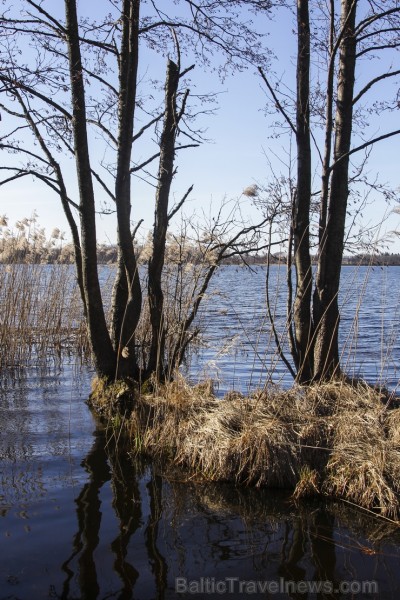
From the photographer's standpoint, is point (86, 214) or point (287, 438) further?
point (86, 214)

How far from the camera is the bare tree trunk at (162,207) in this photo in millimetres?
7531

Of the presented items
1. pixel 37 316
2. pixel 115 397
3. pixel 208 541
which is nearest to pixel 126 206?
A: pixel 115 397

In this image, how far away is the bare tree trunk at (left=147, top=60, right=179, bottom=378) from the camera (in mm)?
7531

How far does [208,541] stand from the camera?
4.36m

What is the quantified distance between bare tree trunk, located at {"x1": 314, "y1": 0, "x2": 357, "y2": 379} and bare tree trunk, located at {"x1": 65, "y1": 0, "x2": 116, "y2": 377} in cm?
253

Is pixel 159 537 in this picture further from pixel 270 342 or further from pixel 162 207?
pixel 162 207

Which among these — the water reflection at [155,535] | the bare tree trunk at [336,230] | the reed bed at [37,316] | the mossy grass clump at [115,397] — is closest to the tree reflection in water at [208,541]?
the water reflection at [155,535]

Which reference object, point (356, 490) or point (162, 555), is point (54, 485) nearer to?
point (162, 555)

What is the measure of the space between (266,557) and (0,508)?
82.8 inches

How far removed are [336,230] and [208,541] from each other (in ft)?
12.7

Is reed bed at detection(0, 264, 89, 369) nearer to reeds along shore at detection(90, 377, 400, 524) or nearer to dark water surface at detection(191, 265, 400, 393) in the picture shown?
dark water surface at detection(191, 265, 400, 393)

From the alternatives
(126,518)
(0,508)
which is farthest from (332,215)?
(0,508)

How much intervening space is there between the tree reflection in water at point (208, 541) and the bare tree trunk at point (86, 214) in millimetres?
2228

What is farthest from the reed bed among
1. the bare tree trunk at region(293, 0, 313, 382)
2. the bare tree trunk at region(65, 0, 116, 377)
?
the bare tree trunk at region(293, 0, 313, 382)
